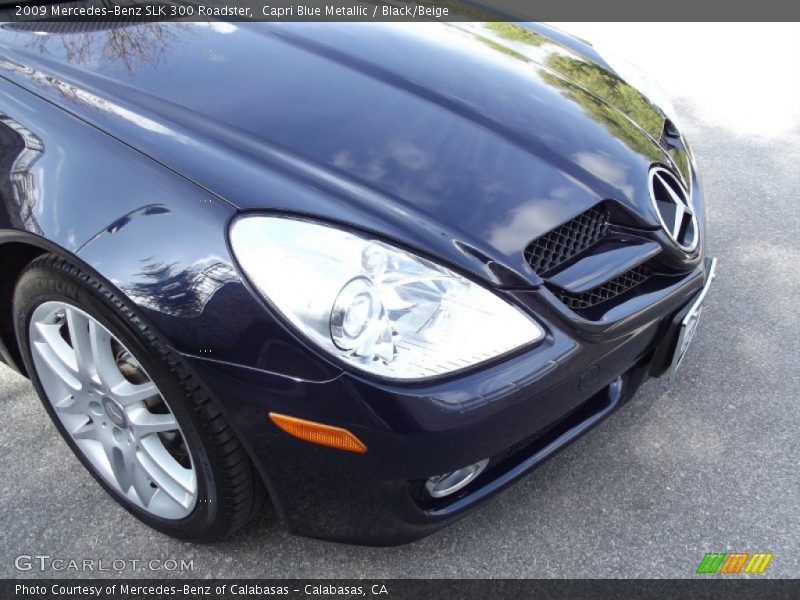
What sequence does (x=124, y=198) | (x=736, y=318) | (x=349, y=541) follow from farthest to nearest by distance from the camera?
(x=736, y=318) → (x=349, y=541) → (x=124, y=198)

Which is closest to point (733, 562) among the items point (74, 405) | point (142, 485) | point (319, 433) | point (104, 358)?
point (319, 433)

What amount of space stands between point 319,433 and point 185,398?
0.30 metres

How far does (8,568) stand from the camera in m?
1.87

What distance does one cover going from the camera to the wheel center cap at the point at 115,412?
71.7 inches

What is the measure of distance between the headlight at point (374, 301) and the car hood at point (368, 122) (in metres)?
0.05

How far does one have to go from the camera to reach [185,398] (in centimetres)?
157

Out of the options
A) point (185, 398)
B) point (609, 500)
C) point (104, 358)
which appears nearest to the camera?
point (185, 398)

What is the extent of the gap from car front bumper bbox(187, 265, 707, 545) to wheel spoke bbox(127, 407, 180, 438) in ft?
0.88

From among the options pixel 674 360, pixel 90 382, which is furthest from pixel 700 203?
pixel 90 382

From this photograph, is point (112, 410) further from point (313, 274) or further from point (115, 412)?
point (313, 274)

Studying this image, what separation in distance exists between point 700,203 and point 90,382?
5.86ft

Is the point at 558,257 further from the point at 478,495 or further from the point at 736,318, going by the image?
the point at 736,318

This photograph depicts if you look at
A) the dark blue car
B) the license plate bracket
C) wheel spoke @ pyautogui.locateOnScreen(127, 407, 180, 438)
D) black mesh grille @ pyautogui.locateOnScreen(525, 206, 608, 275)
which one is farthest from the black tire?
the license plate bracket

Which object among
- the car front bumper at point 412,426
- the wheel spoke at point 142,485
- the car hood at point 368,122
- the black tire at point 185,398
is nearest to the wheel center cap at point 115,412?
the wheel spoke at point 142,485
